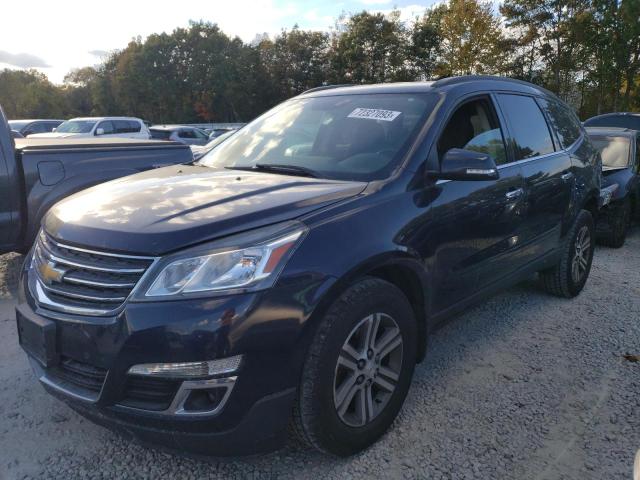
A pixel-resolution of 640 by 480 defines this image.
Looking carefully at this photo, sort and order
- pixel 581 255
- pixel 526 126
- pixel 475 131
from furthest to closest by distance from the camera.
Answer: pixel 581 255 < pixel 526 126 < pixel 475 131

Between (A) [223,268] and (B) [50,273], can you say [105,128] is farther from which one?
(A) [223,268]

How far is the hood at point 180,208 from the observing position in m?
2.10

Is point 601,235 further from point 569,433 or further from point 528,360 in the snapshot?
point 569,433

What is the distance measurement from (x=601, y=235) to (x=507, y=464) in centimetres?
538

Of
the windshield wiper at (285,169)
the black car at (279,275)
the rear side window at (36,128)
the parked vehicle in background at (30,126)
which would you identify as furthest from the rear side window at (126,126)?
the windshield wiper at (285,169)

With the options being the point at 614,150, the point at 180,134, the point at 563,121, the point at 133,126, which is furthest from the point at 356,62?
the point at 563,121

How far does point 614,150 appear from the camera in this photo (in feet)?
25.0

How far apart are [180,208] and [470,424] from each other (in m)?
1.89

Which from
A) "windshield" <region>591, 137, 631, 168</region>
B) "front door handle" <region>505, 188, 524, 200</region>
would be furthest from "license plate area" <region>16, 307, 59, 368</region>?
"windshield" <region>591, 137, 631, 168</region>

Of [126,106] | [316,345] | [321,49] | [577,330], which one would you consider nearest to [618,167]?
[577,330]

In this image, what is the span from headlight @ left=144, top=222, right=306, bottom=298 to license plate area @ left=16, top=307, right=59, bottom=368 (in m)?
0.52

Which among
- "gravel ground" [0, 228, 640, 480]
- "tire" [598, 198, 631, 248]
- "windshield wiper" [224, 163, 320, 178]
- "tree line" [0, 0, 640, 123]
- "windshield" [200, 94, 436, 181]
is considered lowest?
"gravel ground" [0, 228, 640, 480]

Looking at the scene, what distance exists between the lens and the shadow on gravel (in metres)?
4.93

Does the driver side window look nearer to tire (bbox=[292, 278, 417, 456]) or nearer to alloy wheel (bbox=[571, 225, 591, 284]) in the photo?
tire (bbox=[292, 278, 417, 456])
